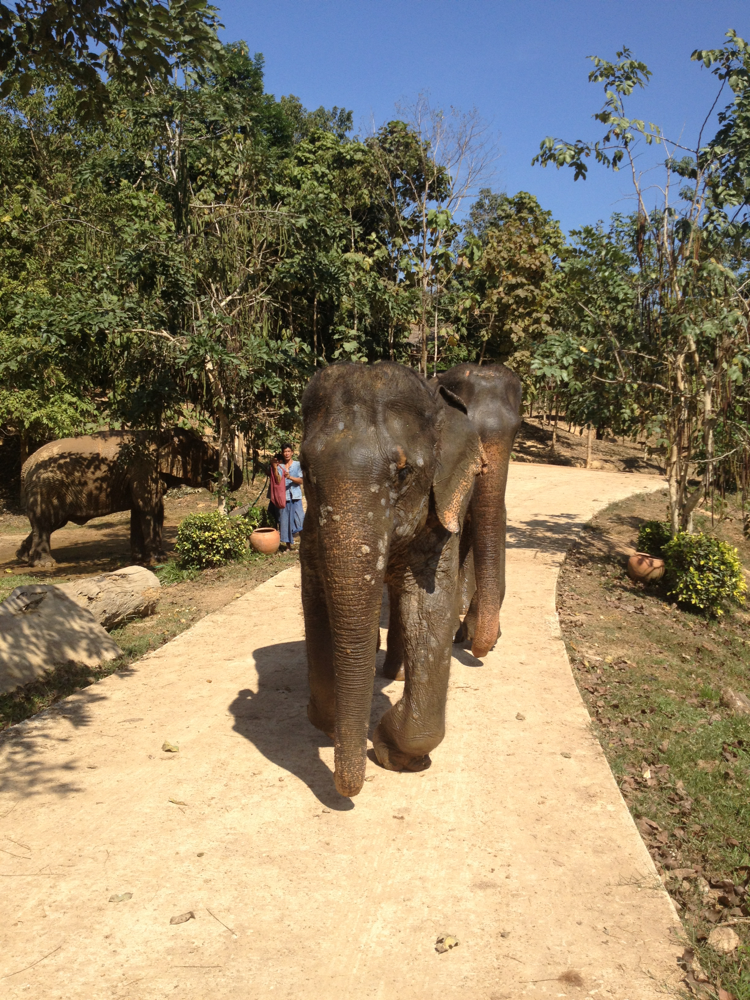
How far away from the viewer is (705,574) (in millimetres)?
9789

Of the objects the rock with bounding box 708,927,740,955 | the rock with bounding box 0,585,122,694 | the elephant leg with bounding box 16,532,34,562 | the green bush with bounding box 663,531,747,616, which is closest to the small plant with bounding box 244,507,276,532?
the elephant leg with bounding box 16,532,34,562

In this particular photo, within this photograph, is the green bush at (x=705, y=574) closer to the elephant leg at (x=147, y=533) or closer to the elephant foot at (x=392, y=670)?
the elephant foot at (x=392, y=670)

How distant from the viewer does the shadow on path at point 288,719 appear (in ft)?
15.9

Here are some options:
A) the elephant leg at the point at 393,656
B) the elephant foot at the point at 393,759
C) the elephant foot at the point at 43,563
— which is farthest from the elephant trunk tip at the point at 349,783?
the elephant foot at the point at 43,563

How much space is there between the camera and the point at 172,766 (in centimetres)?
498

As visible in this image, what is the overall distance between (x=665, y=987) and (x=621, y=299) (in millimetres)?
9257

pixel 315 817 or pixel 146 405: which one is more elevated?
pixel 146 405

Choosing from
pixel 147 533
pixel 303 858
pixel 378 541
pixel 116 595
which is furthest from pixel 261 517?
pixel 378 541

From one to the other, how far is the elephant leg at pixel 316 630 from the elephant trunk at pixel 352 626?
1.78 feet

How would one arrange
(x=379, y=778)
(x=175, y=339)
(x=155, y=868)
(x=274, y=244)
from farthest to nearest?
(x=274, y=244) → (x=175, y=339) → (x=379, y=778) → (x=155, y=868)

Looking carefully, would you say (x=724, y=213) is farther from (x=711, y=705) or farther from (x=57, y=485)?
(x=57, y=485)

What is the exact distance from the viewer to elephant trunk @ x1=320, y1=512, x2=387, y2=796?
379 cm

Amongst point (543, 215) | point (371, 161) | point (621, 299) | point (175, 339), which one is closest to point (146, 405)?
point (175, 339)

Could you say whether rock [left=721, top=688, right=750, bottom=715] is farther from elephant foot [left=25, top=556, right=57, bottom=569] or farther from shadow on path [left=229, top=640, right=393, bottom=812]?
elephant foot [left=25, top=556, right=57, bottom=569]
